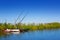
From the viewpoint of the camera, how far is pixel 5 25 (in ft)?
196

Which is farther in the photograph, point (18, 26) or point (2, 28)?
point (18, 26)

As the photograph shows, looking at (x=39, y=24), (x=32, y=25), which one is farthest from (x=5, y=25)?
(x=39, y=24)

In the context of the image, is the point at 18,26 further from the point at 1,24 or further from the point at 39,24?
the point at 39,24

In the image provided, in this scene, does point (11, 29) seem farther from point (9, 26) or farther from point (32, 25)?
point (32, 25)

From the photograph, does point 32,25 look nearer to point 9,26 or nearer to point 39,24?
point 39,24

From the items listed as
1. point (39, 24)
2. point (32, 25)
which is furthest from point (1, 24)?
point (39, 24)

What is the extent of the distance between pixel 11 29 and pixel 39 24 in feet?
99.4

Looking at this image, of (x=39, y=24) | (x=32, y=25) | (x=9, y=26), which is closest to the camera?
(x=9, y=26)

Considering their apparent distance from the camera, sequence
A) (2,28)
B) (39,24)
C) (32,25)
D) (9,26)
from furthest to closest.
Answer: (39,24), (32,25), (9,26), (2,28)

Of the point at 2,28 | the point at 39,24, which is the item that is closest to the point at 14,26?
the point at 2,28

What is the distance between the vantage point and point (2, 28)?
56.3 metres

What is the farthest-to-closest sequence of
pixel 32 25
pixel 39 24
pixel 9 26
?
pixel 39 24, pixel 32 25, pixel 9 26

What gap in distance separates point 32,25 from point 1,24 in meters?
21.6

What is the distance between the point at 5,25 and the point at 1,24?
138cm
